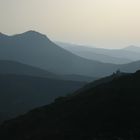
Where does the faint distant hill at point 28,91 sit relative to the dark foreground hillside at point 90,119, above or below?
below

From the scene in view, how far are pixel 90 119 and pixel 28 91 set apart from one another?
123926 millimetres

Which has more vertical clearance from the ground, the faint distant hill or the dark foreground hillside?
the dark foreground hillside

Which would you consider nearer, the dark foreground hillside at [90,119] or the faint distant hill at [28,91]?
the dark foreground hillside at [90,119]

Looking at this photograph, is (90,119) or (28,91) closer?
(90,119)

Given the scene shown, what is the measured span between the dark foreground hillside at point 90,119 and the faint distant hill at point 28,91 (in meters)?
78.5

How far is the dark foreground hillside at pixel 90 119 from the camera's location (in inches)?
1457

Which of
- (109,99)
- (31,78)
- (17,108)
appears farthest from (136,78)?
(31,78)

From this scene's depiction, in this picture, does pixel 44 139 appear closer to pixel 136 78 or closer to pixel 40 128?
pixel 40 128

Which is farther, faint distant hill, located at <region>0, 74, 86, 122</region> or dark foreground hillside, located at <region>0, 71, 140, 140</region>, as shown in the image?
faint distant hill, located at <region>0, 74, 86, 122</region>

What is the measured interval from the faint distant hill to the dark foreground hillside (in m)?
78.5

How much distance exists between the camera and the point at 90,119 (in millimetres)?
42250

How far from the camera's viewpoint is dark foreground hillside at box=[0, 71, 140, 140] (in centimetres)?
3700

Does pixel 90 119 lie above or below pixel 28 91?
above

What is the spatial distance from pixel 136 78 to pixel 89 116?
14964 mm
